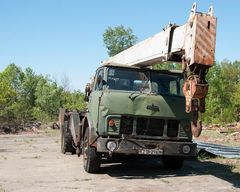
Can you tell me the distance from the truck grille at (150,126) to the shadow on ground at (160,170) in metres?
1.02

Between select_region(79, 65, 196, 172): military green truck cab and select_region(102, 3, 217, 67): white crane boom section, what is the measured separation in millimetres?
678

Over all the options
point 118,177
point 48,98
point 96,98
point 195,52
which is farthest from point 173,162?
point 48,98

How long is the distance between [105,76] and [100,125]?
1217 millimetres

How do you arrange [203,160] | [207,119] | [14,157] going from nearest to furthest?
1. [203,160]
2. [14,157]
3. [207,119]

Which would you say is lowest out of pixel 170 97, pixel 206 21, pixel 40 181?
pixel 40 181

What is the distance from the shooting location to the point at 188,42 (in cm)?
772

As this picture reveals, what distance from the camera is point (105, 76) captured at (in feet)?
33.1

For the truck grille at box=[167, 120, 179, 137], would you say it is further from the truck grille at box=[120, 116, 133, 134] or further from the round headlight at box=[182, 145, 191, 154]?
the truck grille at box=[120, 116, 133, 134]

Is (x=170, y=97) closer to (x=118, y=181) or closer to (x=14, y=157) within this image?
(x=118, y=181)

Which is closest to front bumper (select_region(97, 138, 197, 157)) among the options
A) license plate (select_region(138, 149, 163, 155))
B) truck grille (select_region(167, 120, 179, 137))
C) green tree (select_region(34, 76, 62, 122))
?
license plate (select_region(138, 149, 163, 155))

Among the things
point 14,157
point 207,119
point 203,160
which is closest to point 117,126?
point 203,160

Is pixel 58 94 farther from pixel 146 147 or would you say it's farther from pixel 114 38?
pixel 146 147

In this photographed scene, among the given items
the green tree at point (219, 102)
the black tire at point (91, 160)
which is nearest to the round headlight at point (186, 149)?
the black tire at point (91, 160)

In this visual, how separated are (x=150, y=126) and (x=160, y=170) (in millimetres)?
1765
